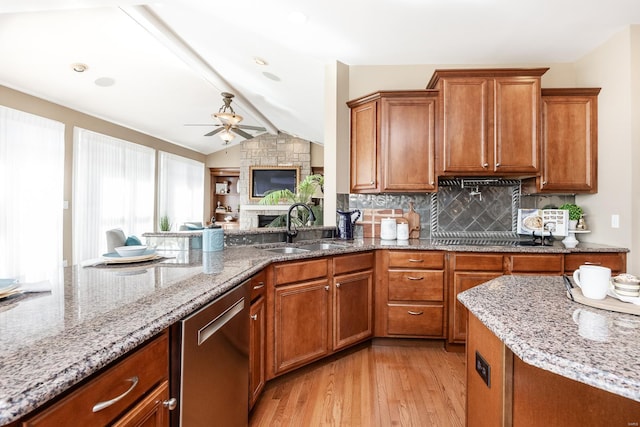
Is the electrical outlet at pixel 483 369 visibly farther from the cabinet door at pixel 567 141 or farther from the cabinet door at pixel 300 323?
the cabinet door at pixel 567 141

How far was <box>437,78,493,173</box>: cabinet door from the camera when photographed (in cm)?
282

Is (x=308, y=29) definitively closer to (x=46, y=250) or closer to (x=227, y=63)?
(x=227, y=63)

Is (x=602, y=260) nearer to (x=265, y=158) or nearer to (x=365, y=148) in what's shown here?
(x=365, y=148)

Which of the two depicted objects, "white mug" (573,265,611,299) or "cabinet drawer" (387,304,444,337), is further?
"cabinet drawer" (387,304,444,337)

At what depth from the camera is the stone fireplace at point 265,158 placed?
830 centimetres

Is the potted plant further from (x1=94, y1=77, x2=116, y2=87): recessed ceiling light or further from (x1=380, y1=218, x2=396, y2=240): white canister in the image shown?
(x1=94, y1=77, x2=116, y2=87): recessed ceiling light

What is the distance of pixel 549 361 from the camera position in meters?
0.65

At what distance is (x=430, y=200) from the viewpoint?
330 centimetres

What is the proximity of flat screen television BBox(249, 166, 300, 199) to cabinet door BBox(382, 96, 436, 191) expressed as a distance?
5436 millimetres

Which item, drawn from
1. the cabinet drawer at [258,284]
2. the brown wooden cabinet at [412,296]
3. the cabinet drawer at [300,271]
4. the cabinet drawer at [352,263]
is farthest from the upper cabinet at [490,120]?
the cabinet drawer at [258,284]

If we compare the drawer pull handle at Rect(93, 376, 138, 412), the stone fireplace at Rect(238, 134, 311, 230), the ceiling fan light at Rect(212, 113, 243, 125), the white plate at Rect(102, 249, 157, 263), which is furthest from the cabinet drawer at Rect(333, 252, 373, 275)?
the stone fireplace at Rect(238, 134, 311, 230)

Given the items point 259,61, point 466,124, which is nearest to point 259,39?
point 259,61

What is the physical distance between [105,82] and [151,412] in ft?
16.2

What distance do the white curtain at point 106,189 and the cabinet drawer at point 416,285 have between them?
15.2ft
